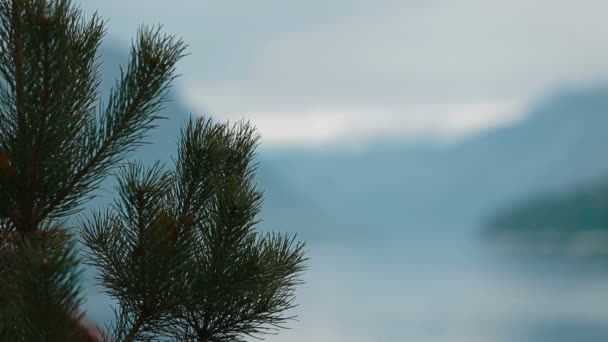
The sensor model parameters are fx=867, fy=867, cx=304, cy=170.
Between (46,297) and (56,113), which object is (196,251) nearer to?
(56,113)

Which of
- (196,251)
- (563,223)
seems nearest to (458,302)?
(196,251)

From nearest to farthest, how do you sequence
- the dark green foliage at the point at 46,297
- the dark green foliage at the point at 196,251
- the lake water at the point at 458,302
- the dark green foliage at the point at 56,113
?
1. the dark green foliage at the point at 46,297
2. the dark green foliage at the point at 56,113
3. the dark green foliage at the point at 196,251
4. the lake water at the point at 458,302

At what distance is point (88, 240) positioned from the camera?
4.93 m

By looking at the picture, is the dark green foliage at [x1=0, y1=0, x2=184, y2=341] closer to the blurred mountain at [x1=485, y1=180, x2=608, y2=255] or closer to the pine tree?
the pine tree

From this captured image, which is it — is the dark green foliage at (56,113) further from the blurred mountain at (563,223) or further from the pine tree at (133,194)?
the blurred mountain at (563,223)

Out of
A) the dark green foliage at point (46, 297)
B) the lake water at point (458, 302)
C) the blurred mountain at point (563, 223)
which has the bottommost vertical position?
the dark green foliage at point (46, 297)

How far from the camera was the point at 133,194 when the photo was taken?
4445 mm

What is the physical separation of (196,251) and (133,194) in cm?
56

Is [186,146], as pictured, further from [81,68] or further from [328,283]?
[328,283]

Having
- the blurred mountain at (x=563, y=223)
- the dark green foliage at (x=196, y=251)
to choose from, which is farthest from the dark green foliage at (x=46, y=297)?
the blurred mountain at (x=563, y=223)

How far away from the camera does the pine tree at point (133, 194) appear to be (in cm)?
422

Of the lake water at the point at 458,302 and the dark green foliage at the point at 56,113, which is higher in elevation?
the lake water at the point at 458,302

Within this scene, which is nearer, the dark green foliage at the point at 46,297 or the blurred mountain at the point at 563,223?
the dark green foliage at the point at 46,297

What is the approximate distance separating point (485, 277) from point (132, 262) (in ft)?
355
